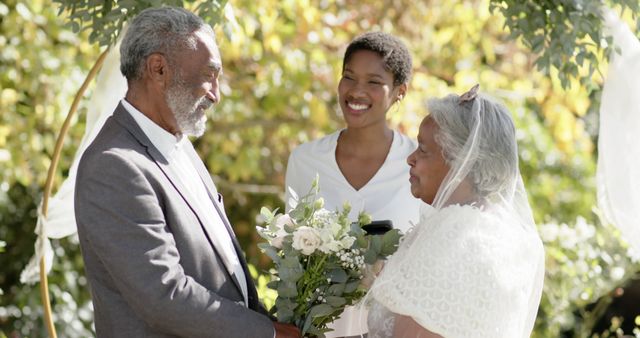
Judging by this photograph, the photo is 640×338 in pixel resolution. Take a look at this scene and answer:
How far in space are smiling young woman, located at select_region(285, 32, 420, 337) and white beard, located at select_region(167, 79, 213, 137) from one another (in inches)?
42.4

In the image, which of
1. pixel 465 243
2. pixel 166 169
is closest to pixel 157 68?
pixel 166 169

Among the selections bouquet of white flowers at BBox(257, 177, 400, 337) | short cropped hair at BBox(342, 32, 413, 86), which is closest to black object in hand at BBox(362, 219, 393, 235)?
bouquet of white flowers at BBox(257, 177, 400, 337)

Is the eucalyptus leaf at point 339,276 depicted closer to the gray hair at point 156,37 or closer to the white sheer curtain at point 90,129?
the gray hair at point 156,37

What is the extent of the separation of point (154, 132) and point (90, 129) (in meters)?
1.68

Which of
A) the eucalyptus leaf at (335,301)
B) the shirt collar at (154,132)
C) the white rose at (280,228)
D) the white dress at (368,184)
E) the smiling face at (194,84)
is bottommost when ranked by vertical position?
the white dress at (368,184)

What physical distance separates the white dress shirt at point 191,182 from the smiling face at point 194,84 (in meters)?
0.07

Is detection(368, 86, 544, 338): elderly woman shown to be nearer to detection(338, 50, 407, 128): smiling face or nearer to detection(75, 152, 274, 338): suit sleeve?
detection(75, 152, 274, 338): suit sleeve

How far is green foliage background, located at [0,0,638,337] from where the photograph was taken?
6422mm

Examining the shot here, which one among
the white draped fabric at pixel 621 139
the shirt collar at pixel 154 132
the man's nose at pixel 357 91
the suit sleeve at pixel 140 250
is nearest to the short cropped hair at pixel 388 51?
Answer: the man's nose at pixel 357 91

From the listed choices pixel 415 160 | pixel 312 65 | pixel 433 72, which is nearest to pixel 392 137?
pixel 415 160

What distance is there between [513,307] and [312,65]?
410 cm

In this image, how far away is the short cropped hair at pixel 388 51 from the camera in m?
4.38

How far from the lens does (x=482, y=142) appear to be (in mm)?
3168

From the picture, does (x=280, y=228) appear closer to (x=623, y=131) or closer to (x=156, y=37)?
(x=156, y=37)
